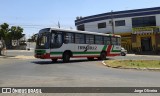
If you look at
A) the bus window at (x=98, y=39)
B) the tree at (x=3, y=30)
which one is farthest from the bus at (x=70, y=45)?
the tree at (x=3, y=30)

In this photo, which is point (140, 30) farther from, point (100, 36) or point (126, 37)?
point (100, 36)

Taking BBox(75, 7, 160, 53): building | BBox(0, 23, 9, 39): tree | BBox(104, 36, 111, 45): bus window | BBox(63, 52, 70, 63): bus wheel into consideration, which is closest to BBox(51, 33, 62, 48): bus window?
BBox(63, 52, 70, 63): bus wheel

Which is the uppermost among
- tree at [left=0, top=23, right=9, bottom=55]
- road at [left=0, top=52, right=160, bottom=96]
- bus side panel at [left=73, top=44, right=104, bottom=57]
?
tree at [left=0, top=23, right=9, bottom=55]

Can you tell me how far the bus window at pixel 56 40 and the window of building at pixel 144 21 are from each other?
3164 centimetres

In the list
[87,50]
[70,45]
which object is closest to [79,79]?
[70,45]

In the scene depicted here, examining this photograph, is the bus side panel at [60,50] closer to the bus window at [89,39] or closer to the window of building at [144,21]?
the bus window at [89,39]

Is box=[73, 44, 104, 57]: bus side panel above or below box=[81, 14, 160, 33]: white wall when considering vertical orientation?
below

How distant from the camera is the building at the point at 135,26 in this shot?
53594mm

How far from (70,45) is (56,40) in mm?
1926

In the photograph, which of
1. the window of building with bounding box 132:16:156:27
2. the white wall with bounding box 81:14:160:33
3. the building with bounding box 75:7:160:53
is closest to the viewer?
the building with bounding box 75:7:160:53

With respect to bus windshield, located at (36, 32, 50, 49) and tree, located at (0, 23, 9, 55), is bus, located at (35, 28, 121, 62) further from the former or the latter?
tree, located at (0, 23, 9, 55)

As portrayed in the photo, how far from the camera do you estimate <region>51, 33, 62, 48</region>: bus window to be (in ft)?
84.0

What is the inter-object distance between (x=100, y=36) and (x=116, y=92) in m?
22.3

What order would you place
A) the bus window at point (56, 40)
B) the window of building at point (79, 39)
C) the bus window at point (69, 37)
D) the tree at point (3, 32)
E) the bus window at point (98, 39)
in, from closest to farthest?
the bus window at point (56, 40), the bus window at point (69, 37), the window of building at point (79, 39), the bus window at point (98, 39), the tree at point (3, 32)
